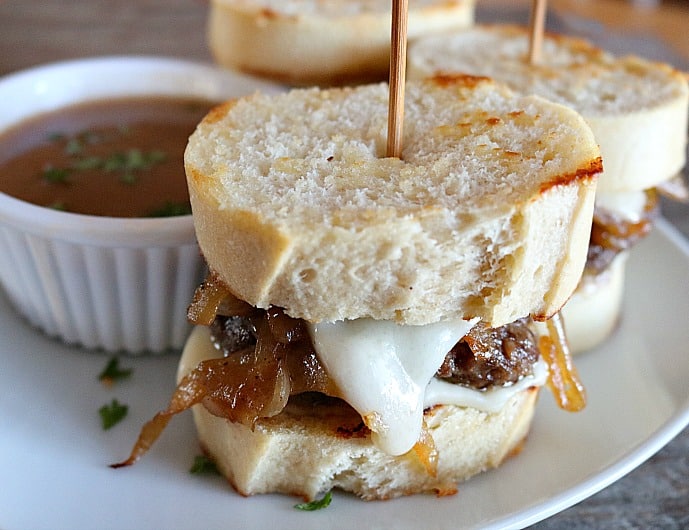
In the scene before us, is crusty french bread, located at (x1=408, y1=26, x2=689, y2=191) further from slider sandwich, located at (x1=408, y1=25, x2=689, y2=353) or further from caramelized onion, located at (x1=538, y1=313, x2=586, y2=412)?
caramelized onion, located at (x1=538, y1=313, x2=586, y2=412)

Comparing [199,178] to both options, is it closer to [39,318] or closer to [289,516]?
[289,516]

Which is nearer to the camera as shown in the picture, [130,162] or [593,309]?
[593,309]

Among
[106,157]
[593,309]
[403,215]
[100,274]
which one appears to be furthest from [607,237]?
[106,157]

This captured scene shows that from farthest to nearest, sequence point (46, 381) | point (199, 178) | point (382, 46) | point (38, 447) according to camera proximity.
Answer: point (382, 46) < point (46, 381) < point (38, 447) < point (199, 178)

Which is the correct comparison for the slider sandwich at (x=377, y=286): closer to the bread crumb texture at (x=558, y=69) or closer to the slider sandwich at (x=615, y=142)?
the slider sandwich at (x=615, y=142)

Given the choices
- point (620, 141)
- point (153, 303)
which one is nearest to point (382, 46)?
point (620, 141)

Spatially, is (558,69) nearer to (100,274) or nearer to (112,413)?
(100,274)
